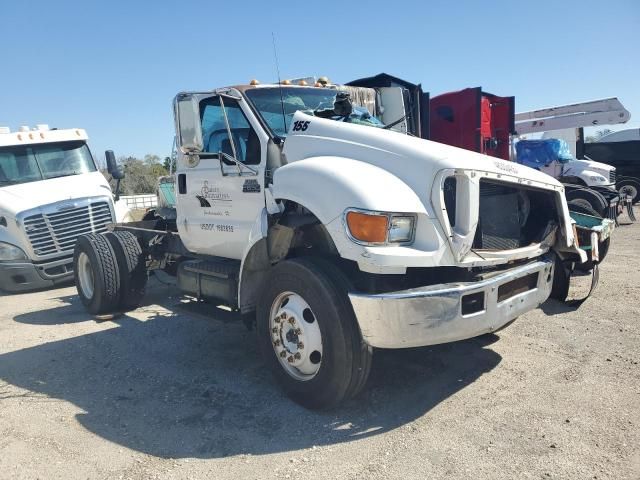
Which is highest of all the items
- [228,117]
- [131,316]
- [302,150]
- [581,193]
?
[228,117]

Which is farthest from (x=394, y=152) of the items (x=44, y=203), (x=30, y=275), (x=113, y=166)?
(x=113, y=166)

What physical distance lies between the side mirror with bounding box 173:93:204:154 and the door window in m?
0.19

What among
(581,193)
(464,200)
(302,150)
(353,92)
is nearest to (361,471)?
(464,200)

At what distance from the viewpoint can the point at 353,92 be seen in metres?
5.34

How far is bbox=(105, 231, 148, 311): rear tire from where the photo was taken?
6551 millimetres

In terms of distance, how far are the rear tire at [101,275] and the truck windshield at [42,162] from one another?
3.44 meters

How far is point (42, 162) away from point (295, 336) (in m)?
7.94

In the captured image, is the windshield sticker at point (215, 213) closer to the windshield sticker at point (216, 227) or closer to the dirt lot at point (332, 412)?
the windshield sticker at point (216, 227)

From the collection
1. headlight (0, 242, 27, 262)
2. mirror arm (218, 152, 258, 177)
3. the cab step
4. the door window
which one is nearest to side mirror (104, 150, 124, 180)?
headlight (0, 242, 27, 262)

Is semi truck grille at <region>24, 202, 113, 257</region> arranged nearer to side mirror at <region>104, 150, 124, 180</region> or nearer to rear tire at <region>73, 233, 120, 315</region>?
side mirror at <region>104, 150, 124, 180</region>

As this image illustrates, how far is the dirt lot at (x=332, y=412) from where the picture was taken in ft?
9.82

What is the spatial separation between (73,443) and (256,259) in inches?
69.7

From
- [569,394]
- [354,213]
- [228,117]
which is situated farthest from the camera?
[228,117]

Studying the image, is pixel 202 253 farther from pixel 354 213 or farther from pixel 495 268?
pixel 495 268
